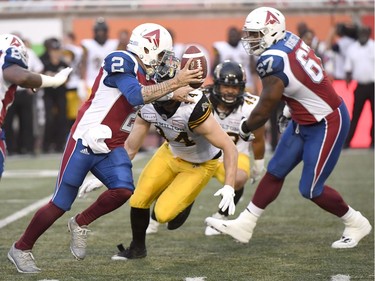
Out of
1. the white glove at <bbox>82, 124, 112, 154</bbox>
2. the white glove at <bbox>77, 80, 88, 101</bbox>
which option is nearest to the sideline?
the white glove at <bbox>77, 80, 88, 101</bbox>

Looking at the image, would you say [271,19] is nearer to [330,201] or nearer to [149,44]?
[149,44]

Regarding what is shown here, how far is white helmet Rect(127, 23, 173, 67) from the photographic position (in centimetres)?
525

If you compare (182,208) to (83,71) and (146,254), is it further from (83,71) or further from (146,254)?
(83,71)

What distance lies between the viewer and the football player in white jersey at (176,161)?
551 centimetres

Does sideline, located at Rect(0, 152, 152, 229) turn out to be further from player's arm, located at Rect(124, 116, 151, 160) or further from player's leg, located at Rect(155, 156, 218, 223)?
player's leg, located at Rect(155, 156, 218, 223)

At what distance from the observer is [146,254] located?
586 centimetres

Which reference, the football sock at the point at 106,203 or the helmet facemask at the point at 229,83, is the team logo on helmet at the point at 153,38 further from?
the helmet facemask at the point at 229,83

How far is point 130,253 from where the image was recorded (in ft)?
19.0

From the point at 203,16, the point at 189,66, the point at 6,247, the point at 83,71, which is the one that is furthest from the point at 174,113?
the point at 203,16

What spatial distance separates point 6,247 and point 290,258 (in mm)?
1788

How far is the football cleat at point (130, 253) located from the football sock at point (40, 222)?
615mm

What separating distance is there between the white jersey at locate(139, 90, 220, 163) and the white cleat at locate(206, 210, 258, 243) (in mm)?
425

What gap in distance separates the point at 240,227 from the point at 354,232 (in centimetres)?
72

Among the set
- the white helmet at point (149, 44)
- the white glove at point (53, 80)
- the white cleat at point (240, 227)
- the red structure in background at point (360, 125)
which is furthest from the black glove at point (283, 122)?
the red structure in background at point (360, 125)
